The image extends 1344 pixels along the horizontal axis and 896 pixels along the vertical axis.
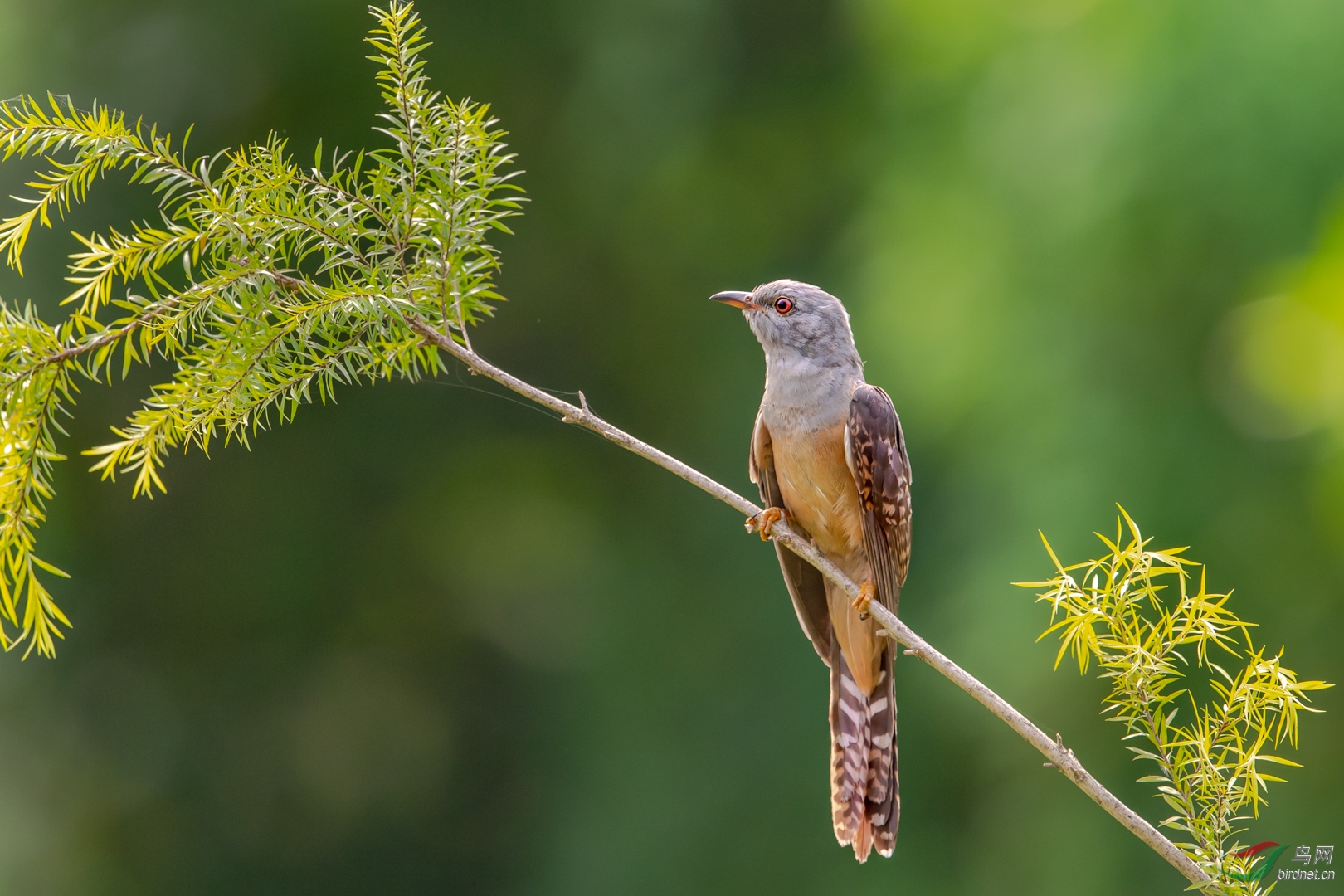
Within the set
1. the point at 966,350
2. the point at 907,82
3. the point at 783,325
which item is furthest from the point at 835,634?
the point at 907,82

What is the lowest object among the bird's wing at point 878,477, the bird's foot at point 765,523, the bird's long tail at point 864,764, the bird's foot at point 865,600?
the bird's long tail at point 864,764

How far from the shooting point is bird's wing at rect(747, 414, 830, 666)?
305cm

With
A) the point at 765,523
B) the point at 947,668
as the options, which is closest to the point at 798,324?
the point at 765,523

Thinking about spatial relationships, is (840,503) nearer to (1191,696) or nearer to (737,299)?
(737,299)

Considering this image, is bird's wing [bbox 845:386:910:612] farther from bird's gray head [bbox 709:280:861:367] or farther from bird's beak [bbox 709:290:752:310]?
bird's beak [bbox 709:290:752:310]

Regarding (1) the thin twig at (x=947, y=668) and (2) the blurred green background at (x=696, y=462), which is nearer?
(1) the thin twig at (x=947, y=668)

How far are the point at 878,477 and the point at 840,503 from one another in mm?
137

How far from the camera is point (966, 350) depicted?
4895 mm

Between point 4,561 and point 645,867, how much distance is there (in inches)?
201

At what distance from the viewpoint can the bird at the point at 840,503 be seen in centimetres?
274

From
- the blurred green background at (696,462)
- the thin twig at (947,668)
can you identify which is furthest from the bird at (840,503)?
the blurred green background at (696,462)

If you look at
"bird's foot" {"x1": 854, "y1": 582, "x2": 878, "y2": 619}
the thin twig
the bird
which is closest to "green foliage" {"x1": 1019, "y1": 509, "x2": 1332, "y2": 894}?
the thin twig

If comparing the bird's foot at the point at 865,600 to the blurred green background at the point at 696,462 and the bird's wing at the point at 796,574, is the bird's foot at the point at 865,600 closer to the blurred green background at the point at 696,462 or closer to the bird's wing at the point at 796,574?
the bird's wing at the point at 796,574

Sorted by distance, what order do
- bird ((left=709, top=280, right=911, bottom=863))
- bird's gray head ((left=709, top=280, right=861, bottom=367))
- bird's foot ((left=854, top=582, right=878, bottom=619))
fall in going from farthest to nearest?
bird's gray head ((left=709, top=280, right=861, bottom=367)), bird ((left=709, top=280, right=911, bottom=863)), bird's foot ((left=854, top=582, right=878, bottom=619))
